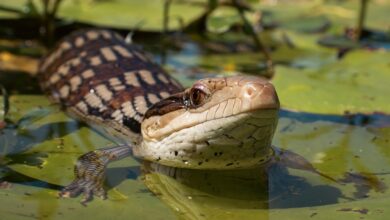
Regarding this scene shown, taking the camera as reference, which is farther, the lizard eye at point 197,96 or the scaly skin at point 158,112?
the lizard eye at point 197,96

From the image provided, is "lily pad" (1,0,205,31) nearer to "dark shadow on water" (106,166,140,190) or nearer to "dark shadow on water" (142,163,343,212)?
"dark shadow on water" (106,166,140,190)

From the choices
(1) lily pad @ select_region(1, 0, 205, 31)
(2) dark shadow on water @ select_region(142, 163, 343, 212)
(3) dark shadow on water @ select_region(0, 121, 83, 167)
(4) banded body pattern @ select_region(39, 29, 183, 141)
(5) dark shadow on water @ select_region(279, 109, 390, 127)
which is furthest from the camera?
(1) lily pad @ select_region(1, 0, 205, 31)

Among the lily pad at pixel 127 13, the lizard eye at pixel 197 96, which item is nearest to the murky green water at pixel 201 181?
the lizard eye at pixel 197 96

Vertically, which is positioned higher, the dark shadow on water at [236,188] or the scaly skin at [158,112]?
the scaly skin at [158,112]

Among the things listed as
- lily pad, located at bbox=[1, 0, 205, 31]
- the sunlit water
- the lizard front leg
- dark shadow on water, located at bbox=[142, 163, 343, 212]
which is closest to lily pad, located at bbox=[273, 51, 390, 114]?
the sunlit water

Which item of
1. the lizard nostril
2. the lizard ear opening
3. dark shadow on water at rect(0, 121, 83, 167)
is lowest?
dark shadow on water at rect(0, 121, 83, 167)

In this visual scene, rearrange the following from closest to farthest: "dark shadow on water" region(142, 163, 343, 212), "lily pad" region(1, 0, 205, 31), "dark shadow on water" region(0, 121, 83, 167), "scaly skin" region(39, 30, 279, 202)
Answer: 1. "scaly skin" region(39, 30, 279, 202)
2. "dark shadow on water" region(142, 163, 343, 212)
3. "dark shadow on water" region(0, 121, 83, 167)
4. "lily pad" region(1, 0, 205, 31)

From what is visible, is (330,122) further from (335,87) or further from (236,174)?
(236,174)

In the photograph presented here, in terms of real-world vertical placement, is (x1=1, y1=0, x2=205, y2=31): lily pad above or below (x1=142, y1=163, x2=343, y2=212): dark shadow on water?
above

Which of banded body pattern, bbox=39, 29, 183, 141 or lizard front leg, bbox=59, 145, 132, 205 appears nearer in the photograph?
lizard front leg, bbox=59, 145, 132, 205

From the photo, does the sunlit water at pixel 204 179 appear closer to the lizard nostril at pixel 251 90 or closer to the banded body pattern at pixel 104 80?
the banded body pattern at pixel 104 80
